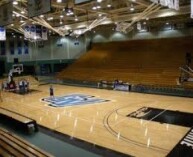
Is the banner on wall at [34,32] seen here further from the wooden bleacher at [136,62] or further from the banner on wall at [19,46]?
the banner on wall at [19,46]

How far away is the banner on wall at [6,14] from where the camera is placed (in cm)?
1047

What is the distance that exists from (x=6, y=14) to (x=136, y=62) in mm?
14133

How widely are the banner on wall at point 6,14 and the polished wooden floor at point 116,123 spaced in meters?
4.12

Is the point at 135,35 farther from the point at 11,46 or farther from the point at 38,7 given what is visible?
the point at 38,7

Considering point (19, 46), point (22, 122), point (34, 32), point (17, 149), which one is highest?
point (34, 32)

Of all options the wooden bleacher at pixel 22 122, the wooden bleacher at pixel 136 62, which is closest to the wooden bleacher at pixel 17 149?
the wooden bleacher at pixel 22 122

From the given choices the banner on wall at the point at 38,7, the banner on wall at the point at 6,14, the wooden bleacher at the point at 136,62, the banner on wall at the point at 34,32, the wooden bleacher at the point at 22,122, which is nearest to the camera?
the banner on wall at the point at 38,7

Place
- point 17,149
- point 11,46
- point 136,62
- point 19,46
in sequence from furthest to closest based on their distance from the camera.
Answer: point 19,46, point 11,46, point 136,62, point 17,149

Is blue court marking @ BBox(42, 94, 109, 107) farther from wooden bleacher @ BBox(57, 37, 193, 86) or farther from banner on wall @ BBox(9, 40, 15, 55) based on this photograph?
banner on wall @ BBox(9, 40, 15, 55)

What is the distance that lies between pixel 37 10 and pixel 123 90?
10.1 meters

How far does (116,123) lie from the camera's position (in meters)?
8.88

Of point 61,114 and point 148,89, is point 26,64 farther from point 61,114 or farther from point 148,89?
point 61,114

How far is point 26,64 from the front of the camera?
3139cm

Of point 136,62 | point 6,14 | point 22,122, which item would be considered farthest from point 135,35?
point 22,122
